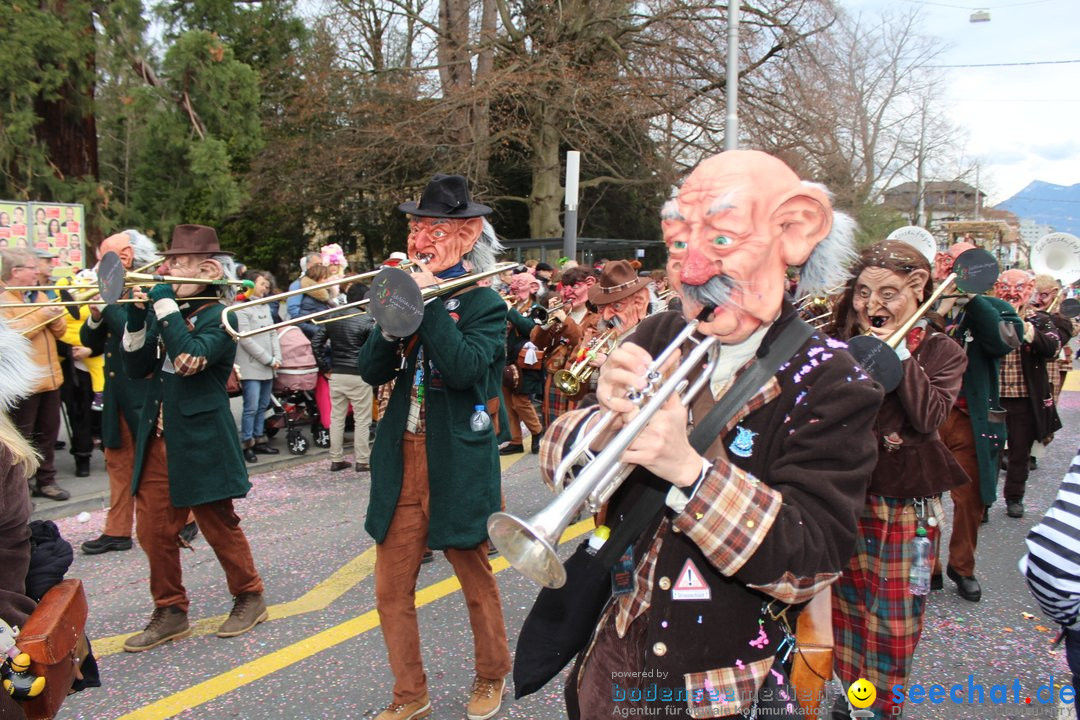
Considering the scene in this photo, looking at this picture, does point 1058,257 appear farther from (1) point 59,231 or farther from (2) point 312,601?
(1) point 59,231

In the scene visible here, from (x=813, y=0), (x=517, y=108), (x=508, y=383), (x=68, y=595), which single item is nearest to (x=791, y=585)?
(x=68, y=595)

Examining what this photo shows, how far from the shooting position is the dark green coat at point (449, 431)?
307 cm

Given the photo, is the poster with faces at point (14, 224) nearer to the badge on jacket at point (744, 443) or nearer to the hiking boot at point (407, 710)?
the hiking boot at point (407, 710)

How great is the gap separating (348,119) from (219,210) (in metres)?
7.12

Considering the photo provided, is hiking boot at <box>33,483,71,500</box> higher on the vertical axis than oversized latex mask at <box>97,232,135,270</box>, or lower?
lower

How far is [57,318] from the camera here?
616 cm

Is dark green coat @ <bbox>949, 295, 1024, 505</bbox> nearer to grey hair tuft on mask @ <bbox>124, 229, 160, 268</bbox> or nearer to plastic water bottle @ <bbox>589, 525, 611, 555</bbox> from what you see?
plastic water bottle @ <bbox>589, 525, 611, 555</bbox>

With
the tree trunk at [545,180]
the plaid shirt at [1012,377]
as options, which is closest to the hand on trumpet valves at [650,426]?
the plaid shirt at [1012,377]

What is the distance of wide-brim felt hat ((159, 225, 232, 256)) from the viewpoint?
3852 millimetres

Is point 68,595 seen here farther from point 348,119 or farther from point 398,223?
point 398,223

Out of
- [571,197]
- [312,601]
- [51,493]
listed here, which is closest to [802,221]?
[312,601]

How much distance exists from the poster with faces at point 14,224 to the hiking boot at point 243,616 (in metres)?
5.95

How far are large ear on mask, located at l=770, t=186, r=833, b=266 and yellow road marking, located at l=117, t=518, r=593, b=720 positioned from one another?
309 cm

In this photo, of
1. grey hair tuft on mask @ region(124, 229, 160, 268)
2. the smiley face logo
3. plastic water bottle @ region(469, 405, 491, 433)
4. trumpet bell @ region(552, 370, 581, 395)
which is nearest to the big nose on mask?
plastic water bottle @ region(469, 405, 491, 433)
